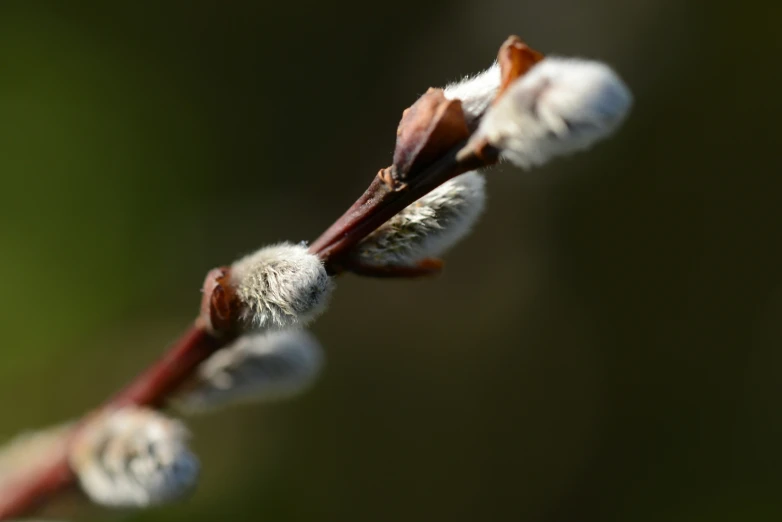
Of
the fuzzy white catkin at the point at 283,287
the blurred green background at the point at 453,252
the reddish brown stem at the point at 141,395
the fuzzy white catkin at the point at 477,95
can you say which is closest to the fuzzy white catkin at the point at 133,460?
the reddish brown stem at the point at 141,395

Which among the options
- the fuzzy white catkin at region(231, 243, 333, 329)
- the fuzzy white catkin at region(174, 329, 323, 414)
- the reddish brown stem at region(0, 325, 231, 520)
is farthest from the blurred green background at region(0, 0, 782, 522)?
the fuzzy white catkin at region(231, 243, 333, 329)

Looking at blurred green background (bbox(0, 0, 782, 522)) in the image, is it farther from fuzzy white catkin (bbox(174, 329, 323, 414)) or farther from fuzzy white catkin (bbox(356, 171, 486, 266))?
fuzzy white catkin (bbox(356, 171, 486, 266))

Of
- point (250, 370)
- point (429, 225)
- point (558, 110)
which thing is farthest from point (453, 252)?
point (558, 110)

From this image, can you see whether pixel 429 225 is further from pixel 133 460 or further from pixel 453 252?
pixel 453 252

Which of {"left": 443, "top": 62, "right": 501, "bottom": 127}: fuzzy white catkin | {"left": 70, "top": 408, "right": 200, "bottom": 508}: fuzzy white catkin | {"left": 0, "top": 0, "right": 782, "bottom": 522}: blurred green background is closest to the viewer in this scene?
{"left": 443, "top": 62, "right": 501, "bottom": 127}: fuzzy white catkin

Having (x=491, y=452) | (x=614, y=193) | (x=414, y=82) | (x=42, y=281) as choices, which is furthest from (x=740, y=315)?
(x=42, y=281)

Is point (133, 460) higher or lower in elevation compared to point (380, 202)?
lower

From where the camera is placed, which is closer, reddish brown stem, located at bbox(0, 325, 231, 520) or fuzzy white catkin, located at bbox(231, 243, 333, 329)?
fuzzy white catkin, located at bbox(231, 243, 333, 329)
